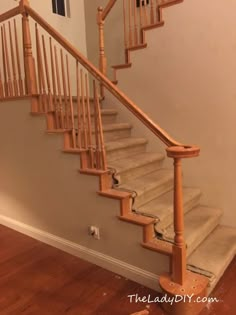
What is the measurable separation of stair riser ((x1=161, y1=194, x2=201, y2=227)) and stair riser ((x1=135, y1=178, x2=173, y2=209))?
24 centimetres

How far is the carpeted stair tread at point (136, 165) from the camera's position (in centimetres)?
257

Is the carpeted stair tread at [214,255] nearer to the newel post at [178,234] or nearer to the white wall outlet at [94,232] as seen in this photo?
the newel post at [178,234]

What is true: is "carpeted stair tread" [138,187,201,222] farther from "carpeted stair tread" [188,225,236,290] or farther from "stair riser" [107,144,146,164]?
"stair riser" [107,144,146,164]

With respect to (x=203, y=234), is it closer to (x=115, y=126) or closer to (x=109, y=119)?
(x=115, y=126)

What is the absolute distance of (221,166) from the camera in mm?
2816

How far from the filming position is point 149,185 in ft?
8.35

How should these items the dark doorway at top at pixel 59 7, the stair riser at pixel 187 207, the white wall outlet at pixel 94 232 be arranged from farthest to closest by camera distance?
the dark doorway at top at pixel 59 7 < the white wall outlet at pixel 94 232 < the stair riser at pixel 187 207

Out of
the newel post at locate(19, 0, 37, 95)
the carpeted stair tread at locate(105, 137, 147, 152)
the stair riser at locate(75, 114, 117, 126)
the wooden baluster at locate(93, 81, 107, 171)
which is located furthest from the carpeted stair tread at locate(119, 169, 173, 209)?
the newel post at locate(19, 0, 37, 95)

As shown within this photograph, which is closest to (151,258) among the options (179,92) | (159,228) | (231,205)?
(159,228)

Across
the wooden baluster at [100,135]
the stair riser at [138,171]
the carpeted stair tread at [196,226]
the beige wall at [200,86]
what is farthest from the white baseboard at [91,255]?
the beige wall at [200,86]

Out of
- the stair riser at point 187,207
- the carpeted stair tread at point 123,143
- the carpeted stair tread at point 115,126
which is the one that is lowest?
the stair riser at point 187,207

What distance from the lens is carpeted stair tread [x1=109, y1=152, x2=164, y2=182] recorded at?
2567 millimetres

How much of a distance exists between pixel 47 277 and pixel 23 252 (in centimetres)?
54

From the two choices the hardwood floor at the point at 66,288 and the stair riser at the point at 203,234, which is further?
the stair riser at the point at 203,234
